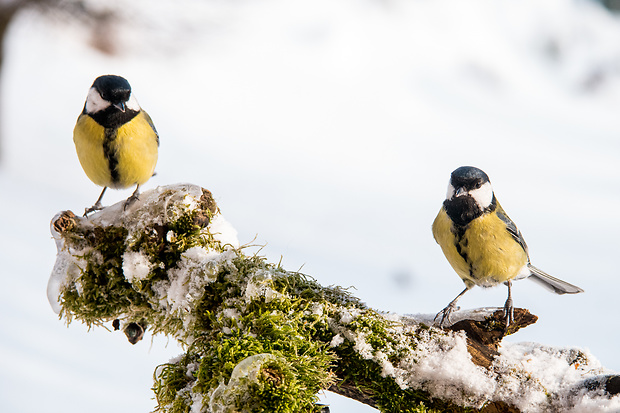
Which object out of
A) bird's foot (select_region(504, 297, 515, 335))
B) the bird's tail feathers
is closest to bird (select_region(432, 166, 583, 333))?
bird's foot (select_region(504, 297, 515, 335))

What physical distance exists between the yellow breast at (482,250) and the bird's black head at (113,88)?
43.0 inches

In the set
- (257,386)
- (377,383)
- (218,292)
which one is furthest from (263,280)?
(377,383)

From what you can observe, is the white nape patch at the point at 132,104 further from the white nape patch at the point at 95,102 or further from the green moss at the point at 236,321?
the green moss at the point at 236,321

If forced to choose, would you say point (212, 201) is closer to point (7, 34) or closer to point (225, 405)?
point (225, 405)

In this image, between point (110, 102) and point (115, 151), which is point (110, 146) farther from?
point (110, 102)

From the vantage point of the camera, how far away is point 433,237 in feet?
5.43

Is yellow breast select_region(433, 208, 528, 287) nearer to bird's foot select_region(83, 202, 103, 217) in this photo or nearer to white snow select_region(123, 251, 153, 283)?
white snow select_region(123, 251, 153, 283)

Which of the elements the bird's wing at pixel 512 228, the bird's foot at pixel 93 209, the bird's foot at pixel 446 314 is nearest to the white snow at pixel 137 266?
the bird's foot at pixel 93 209

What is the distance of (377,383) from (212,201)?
0.71 m

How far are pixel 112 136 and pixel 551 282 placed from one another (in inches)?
64.1

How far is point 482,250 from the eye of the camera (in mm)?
1495

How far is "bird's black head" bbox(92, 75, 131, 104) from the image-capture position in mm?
1526

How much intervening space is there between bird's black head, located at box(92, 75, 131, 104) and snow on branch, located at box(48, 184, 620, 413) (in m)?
0.38

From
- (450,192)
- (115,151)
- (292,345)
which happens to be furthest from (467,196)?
(115,151)
